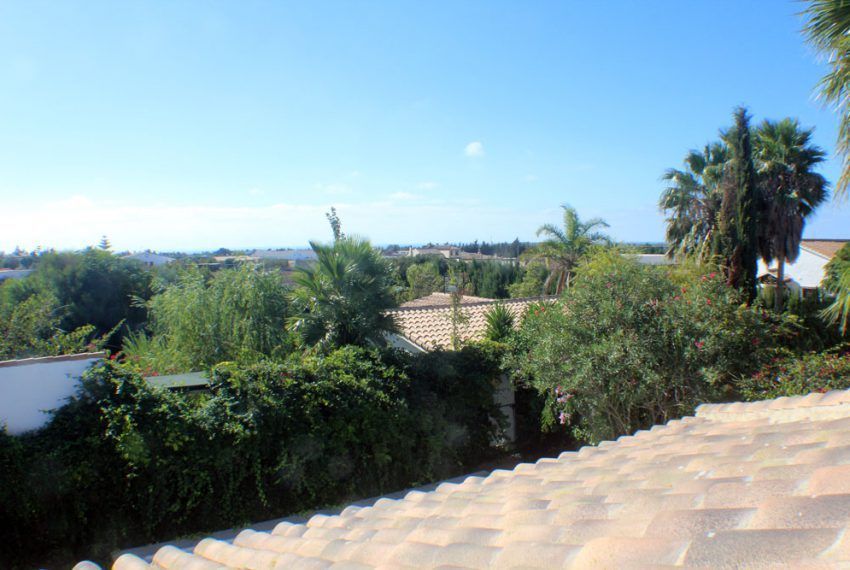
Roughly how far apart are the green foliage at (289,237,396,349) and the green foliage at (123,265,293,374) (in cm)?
218

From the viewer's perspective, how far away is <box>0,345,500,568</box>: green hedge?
7672 mm

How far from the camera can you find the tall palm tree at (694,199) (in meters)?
21.8

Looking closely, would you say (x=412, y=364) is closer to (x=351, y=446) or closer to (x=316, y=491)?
Answer: (x=351, y=446)

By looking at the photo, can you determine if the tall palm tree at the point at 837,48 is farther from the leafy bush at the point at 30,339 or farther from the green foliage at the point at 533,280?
the green foliage at the point at 533,280

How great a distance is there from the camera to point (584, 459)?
4.44 m

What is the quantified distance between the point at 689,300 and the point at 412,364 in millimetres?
5348

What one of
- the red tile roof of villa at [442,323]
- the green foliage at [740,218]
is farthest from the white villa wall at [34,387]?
the green foliage at [740,218]

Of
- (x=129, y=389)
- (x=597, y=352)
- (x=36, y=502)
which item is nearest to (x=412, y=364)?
(x=597, y=352)

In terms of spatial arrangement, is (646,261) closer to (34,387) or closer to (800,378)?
(800,378)

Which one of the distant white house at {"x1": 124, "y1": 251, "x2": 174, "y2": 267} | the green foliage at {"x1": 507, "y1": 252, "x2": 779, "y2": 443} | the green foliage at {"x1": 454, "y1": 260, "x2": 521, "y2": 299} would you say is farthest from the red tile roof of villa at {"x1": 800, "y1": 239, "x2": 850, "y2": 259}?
the distant white house at {"x1": 124, "y1": 251, "x2": 174, "y2": 267}

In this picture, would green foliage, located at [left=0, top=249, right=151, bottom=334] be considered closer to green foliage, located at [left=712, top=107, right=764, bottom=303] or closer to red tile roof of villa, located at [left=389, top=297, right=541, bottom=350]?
red tile roof of villa, located at [left=389, top=297, right=541, bottom=350]

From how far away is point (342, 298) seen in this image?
35.4 feet

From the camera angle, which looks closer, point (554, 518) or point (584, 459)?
point (554, 518)

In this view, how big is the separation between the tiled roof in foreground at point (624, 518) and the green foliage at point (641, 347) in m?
4.84
